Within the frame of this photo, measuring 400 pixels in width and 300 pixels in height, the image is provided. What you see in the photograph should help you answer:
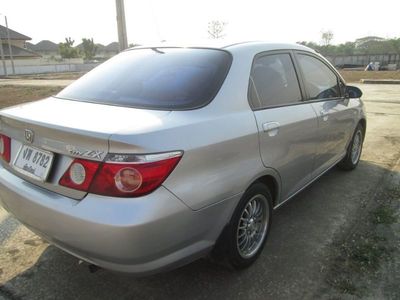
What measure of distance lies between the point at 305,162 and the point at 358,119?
1.82 meters

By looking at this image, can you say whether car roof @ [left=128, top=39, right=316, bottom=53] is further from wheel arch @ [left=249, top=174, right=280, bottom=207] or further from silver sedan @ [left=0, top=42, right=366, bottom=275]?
wheel arch @ [left=249, top=174, right=280, bottom=207]

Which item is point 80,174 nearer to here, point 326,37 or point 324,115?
point 324,115

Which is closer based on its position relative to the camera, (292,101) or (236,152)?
(236,152)

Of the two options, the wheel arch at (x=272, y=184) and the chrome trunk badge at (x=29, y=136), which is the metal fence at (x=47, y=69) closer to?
the wheel arch at (x=272, y=184)

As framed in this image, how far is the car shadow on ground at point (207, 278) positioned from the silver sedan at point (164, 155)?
17 cm

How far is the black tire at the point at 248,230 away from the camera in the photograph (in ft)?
8.86

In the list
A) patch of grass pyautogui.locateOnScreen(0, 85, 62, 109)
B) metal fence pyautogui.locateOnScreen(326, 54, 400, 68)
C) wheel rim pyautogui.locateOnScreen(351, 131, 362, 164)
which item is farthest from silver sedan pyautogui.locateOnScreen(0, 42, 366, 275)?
metal fence pyautogui.locateOnScreen(326, 54, 400, 68)

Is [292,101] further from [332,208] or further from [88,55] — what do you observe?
[88,55]

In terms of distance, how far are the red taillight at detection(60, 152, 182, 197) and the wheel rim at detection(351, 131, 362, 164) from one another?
3645 millimetres

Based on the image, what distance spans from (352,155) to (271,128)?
8.66 ft

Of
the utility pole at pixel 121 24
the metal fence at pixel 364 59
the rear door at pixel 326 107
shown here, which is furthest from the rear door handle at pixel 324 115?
the metal fence at pixel 364 59

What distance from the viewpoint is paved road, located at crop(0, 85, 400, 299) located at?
108 inches

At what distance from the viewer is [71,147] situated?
2.24 meters

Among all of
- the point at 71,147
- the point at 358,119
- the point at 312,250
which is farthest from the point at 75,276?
the point at 358,119
